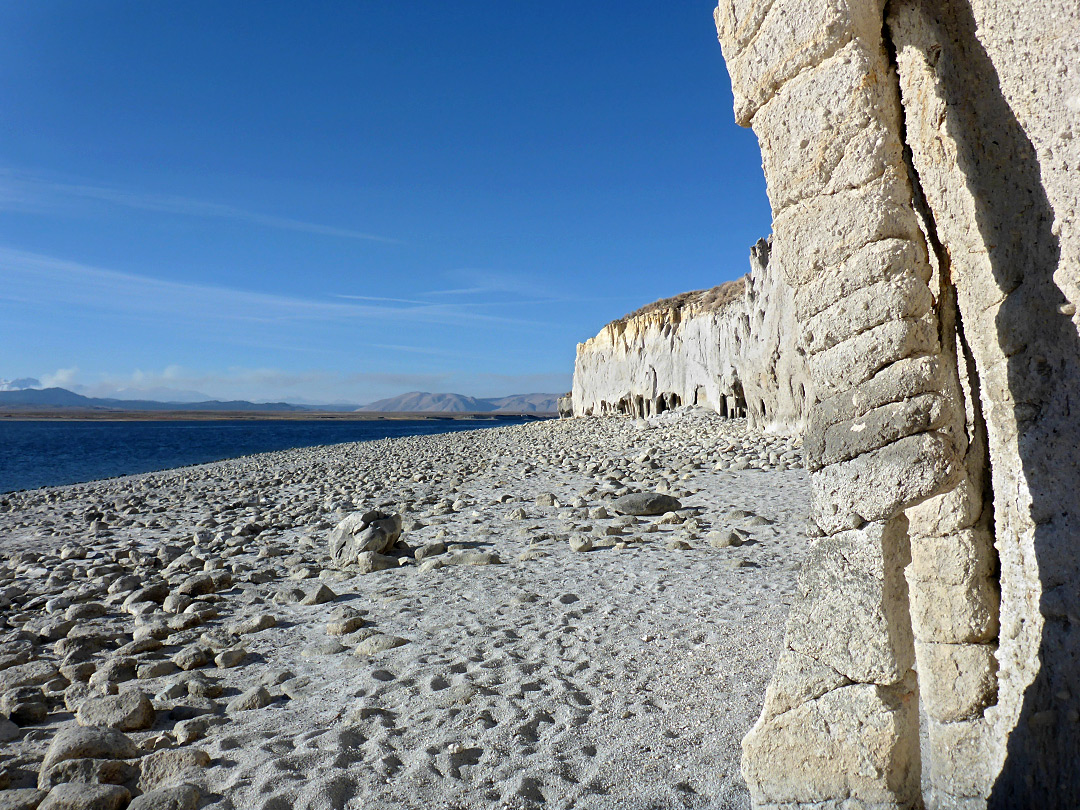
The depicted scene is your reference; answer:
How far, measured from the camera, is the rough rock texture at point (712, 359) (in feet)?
55.7

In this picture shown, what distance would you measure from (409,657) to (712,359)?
23597mm

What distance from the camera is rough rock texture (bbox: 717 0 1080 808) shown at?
7.76 feet

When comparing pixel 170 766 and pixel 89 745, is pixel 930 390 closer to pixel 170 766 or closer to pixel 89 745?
pixel 170 766

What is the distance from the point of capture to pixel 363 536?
7438 millimetres

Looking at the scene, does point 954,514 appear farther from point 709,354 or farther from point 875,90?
point 709,354

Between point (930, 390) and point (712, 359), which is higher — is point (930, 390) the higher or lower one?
the lower one

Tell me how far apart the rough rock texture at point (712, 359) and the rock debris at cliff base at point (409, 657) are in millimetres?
2027

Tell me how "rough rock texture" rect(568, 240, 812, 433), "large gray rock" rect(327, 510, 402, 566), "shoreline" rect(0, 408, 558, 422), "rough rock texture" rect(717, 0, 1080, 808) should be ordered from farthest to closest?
1. "shoreline" rect(0, 408, 558, 422)
2. "rough rock texture" rect(568, 240, 812, 433)
3. "large gray rock" rect(327, 510, 402, 566)
4. "rough rock texture" rect(717, 0, 1080, 808)

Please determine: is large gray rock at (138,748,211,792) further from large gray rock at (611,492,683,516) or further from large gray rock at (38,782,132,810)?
large gray rock at (611,492,683,516)

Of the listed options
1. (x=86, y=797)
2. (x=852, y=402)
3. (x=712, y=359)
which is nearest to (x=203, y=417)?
(x=712, y=359)

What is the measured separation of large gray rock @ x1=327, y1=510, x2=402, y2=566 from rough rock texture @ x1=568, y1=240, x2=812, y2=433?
4785mm

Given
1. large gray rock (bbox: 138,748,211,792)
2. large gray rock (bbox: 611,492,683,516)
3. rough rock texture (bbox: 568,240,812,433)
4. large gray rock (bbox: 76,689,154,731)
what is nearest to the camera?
large gray rock (bbox: 138,748,211,792)

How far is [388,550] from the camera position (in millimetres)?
7629

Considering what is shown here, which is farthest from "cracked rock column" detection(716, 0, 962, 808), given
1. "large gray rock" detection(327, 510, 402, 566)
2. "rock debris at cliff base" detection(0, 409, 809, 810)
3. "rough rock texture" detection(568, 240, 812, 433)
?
"large gray rock" detection(327, 510, 402, 566)
